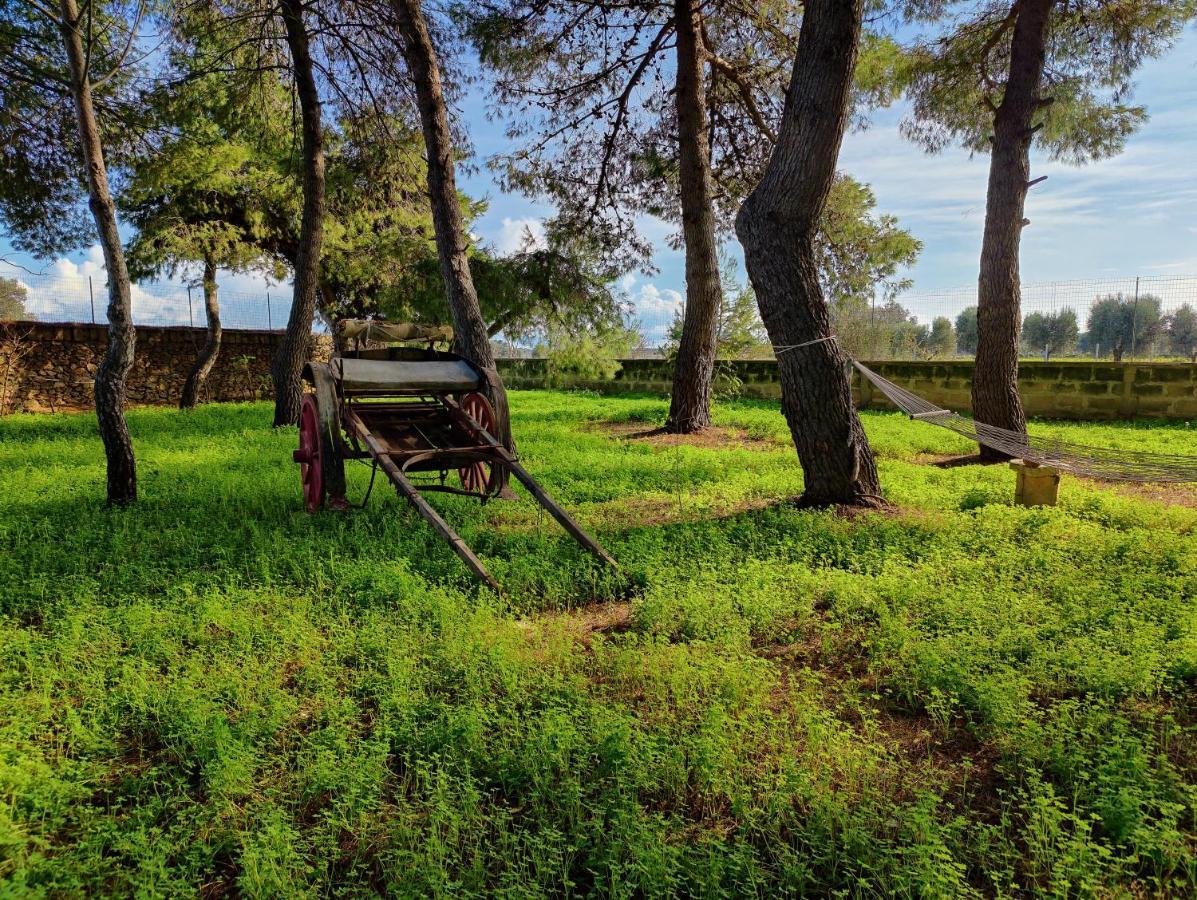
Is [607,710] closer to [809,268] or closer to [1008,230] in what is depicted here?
[809,268]

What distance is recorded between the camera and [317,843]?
1.91 meters

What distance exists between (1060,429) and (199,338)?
54.3 feet

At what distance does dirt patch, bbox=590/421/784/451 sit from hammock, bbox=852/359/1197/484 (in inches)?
110

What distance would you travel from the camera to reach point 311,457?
546 cm

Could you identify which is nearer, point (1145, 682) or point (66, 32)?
point (1145, 682)

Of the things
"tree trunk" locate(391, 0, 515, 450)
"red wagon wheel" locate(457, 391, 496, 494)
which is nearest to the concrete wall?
"tree trunk" locate(391, 0, 515, 450)

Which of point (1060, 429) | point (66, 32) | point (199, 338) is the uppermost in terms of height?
point (66, 32)

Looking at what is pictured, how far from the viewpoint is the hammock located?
178 inches

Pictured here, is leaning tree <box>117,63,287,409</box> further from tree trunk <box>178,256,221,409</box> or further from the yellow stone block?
the yellow stone block

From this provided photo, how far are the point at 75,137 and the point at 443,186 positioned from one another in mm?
7602

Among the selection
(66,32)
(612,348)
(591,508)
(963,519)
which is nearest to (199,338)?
(612,348)

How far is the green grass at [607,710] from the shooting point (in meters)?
1.83

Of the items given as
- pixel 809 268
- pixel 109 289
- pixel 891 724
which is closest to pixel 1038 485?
pixel 809 268

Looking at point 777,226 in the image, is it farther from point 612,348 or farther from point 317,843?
point 612,348
